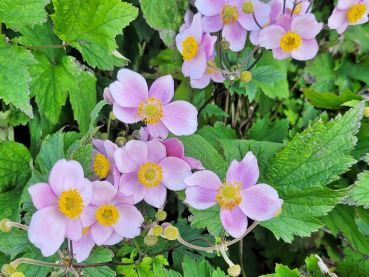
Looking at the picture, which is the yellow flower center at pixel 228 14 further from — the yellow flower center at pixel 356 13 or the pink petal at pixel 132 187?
Result: the pink petal at pixel 132 187

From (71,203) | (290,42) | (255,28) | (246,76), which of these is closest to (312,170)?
(246,76)

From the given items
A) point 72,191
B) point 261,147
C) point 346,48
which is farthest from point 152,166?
point 346,48

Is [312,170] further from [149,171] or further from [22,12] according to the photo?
[22,12]

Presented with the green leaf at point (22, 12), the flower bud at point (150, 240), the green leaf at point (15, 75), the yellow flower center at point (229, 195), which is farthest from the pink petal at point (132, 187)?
the green leaf at point (22, 12)

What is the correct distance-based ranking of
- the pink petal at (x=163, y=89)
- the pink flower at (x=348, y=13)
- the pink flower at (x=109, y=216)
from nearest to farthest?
the pink flower at (x=109, y=216)
the pink petal at (x=163, y=89)
the pink flower at (x=348, y=13)

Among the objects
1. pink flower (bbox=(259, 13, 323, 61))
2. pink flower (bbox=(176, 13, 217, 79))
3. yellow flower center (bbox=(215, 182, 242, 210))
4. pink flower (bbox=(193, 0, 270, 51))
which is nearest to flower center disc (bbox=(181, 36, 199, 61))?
pink flower (bbox=(176, 13, 217, 79))

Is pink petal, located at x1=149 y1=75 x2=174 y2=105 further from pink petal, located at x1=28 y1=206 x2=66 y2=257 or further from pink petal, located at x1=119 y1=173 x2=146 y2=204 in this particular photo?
pink petal, located at x1=28 y1=206 x2=66 y2=257
